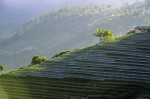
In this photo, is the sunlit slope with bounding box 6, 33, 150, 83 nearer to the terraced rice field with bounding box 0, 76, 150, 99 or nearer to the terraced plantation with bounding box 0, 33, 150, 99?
the terraced plantation with bounding box 0, 33, 150, 99

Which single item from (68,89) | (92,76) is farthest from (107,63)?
(68,89)

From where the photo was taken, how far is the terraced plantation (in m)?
18.8

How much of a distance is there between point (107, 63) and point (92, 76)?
284cm

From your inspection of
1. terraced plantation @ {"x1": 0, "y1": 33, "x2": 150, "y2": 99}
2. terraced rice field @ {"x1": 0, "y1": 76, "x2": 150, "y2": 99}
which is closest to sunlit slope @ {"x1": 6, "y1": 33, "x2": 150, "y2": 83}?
terraced plantation @ {"x1": 0, "y1": 33, "x2": 150, "y2": 99}

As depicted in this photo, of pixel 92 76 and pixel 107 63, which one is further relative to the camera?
pixel 107 63

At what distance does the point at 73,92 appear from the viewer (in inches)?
771

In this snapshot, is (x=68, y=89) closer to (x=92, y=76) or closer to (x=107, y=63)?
(x=92, y=76)

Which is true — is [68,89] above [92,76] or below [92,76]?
below

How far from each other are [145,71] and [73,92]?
891cm

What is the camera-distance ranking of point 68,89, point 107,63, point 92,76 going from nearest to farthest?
point 68,89 → point 92,76 → point 107,63

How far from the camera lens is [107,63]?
21656 millimetres

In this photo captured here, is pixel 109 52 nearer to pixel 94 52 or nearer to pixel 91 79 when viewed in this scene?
pixel 94 52

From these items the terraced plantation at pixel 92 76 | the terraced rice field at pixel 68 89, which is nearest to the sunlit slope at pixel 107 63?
the terraced plantation at pixel 92 76

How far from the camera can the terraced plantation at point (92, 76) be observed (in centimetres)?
1880
